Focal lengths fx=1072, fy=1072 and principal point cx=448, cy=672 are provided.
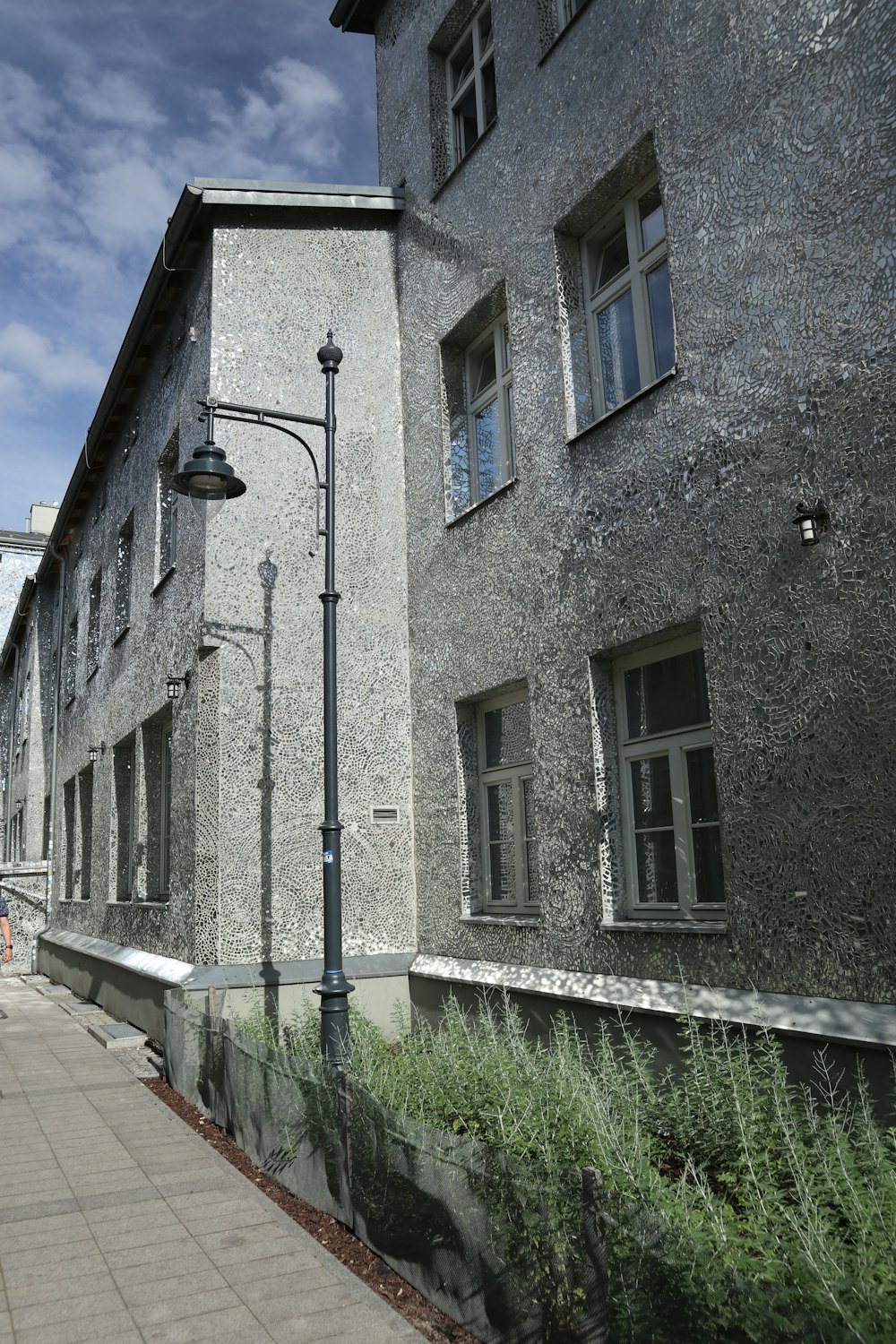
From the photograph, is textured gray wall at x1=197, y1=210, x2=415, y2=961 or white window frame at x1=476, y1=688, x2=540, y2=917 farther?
textured gray wall at x1=197, y1=210, x2=415, y2=961

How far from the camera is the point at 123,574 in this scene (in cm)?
1574

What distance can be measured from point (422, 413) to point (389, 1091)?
6783 mm

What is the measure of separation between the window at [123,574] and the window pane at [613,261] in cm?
877

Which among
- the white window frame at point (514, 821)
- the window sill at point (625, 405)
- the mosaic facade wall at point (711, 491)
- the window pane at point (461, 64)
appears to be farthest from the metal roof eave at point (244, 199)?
the white window frame at point (514, 821)

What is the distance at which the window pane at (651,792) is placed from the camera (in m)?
6.95

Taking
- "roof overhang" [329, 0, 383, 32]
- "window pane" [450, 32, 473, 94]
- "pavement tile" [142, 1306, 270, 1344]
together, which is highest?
"roof overhang" [329, 0, 383, 32]

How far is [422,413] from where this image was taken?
34.2 feet

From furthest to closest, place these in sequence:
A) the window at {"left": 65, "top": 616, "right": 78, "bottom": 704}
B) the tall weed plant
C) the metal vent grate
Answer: the window at {"left": 65, "top": 616, "right": 78, "bottom": 704} < the metal vent grate < the tall weed plant

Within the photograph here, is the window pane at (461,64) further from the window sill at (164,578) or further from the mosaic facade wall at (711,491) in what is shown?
the window sill at (164,578)

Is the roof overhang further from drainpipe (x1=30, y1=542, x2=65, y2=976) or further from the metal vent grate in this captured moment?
drainpipe (x1=30, y1=542, x2=65, y2=976)

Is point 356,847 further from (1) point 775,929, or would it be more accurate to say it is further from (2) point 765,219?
(2) point 765,219

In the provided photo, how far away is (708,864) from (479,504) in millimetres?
3863

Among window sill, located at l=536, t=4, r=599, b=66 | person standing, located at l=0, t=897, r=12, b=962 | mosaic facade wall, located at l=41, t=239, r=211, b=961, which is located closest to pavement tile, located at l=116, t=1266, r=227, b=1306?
mosaic facade wall, located at l=41, t=239, r=211, b=961

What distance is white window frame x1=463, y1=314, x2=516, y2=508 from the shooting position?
9.19 m
